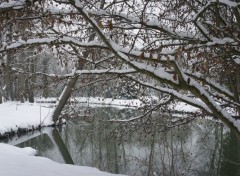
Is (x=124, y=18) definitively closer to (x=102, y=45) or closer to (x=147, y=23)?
(x=147, y=23)

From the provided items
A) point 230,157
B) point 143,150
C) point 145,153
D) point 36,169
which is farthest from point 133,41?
point 230,157

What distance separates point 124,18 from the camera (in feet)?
14.9

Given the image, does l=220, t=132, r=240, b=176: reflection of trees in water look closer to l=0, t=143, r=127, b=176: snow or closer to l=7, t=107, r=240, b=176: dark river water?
l=7, t=107, r=240, b=176: dark river water

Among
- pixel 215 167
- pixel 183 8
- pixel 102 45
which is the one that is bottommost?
pixel 215 167

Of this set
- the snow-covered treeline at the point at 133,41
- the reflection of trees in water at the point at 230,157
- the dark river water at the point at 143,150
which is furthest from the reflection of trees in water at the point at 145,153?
the snow-covered treeline at the point at 133,41

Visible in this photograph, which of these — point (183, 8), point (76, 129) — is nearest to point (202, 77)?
point (183, 8)

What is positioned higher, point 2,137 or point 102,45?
point 102,45

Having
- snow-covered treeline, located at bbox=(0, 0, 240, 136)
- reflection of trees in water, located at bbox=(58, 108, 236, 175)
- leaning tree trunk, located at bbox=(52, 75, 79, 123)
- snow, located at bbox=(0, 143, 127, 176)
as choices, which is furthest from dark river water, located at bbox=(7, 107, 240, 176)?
snow-covered treeline, located at bbox=(0, 0, 240, 136)

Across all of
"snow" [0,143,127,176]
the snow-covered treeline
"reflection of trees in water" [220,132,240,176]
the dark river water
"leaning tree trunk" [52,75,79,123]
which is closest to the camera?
the snow-covered treeline

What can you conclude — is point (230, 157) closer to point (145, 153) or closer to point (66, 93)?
point (145, 153)

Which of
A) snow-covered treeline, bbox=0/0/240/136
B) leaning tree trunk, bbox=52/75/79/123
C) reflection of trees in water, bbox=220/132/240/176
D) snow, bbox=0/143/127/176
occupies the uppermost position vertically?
snow-covered treeline, bbox=0/0/240/136

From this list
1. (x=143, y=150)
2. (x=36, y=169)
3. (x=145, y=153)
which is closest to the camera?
(x=36, y=169)

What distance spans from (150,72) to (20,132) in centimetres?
1626

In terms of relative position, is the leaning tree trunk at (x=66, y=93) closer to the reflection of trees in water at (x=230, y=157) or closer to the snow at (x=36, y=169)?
the snow at (x=36, y=169)
